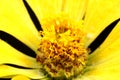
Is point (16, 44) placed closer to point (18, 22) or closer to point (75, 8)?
point (18, 22)

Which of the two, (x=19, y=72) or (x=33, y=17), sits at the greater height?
(x=33, y=17)

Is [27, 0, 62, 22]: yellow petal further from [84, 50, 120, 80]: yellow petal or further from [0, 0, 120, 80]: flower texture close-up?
[84, 50, 120, 80]: yellow petal

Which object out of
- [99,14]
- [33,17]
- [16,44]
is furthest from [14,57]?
[99,14]

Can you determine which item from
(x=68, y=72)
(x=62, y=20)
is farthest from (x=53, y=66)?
Answer: (x=62, y=20)

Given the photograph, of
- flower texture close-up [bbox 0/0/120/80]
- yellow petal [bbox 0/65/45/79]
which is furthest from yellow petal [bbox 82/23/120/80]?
yellow petal [bbox 0/65/45/79]

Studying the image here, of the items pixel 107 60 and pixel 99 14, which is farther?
pixel 99 14

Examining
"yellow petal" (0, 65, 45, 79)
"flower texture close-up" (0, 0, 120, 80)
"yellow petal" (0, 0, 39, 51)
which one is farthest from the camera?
"yellow petal" (0, 0, 39, 51)

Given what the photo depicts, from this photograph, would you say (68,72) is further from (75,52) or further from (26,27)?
(26,27)
